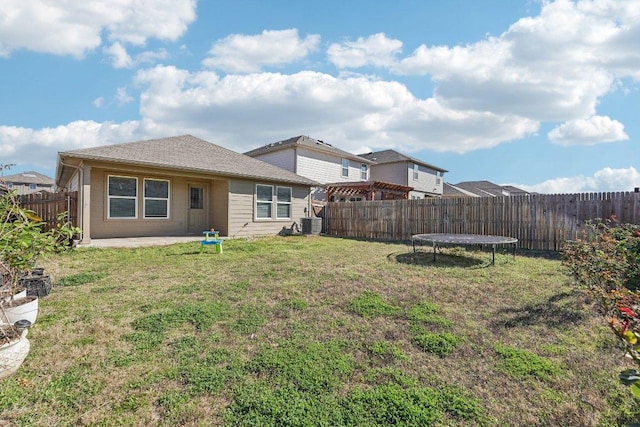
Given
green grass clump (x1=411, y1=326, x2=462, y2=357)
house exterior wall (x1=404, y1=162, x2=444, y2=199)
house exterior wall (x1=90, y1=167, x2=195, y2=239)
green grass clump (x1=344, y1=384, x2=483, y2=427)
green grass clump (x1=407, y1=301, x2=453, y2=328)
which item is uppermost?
house exterior wall (x1=404, y1=162, x2=444, y2=199)

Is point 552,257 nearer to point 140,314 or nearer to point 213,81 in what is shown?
point 140,314

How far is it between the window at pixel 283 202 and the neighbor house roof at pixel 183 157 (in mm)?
583

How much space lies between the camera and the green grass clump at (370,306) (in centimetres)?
404

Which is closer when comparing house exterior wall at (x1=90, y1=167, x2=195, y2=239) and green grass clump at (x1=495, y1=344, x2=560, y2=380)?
green grass clump at (x1=495, y1=344, x2=560, y2=380)

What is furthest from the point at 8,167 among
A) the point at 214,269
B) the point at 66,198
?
the point at 66,198

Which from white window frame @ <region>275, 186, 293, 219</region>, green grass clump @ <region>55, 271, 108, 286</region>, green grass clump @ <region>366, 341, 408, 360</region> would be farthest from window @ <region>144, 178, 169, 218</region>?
green grass clump @ <region>366, 341, 408, 360</region>

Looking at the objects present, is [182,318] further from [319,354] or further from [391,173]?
[391,173]

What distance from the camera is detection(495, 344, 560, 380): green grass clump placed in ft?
8.70

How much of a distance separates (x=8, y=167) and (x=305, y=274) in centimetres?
434

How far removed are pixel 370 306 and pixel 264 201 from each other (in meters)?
10.0

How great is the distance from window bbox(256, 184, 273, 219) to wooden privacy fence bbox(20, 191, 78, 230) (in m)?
6.21

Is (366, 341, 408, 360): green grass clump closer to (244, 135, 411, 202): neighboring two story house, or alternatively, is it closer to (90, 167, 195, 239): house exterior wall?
(90, 167, 195, 239): house exterior wall

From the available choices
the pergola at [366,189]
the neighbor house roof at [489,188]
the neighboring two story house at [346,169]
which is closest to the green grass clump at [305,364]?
the neighboring two story house at [346,169]

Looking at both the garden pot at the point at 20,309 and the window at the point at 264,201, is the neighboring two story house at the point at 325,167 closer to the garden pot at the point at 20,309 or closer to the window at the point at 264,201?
the window at the point at 264,201
